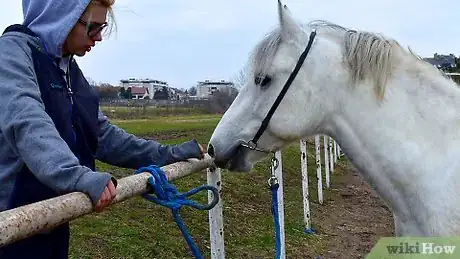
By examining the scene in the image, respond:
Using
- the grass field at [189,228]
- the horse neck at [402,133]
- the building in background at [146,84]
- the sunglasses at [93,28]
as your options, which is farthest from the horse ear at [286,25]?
the building in background at [146,84]

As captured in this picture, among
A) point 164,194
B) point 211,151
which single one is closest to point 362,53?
point 211,151

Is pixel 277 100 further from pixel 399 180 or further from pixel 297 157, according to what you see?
pixel 297 157

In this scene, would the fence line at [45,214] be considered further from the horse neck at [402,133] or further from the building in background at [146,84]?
the building in background at [146,84]

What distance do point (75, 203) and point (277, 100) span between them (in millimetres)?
1314

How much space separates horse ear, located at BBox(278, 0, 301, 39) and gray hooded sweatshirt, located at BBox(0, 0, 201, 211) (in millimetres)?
1082

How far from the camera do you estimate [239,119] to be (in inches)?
100

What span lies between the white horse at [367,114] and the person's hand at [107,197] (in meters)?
1.11

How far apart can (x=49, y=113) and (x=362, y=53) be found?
142 cm

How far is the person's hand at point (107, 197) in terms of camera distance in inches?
57.5

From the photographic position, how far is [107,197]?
1.47m

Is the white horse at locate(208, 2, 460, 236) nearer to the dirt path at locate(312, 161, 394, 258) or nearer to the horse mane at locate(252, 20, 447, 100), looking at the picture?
the horse mane at locate(252, 20, 447, 100)

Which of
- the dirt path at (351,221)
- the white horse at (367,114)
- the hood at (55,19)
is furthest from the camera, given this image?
the dirt path at (351,221)

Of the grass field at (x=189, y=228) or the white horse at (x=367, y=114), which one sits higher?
the white horse at (x=367, y=114)

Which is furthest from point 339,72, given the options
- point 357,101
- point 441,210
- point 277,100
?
point 441,210
